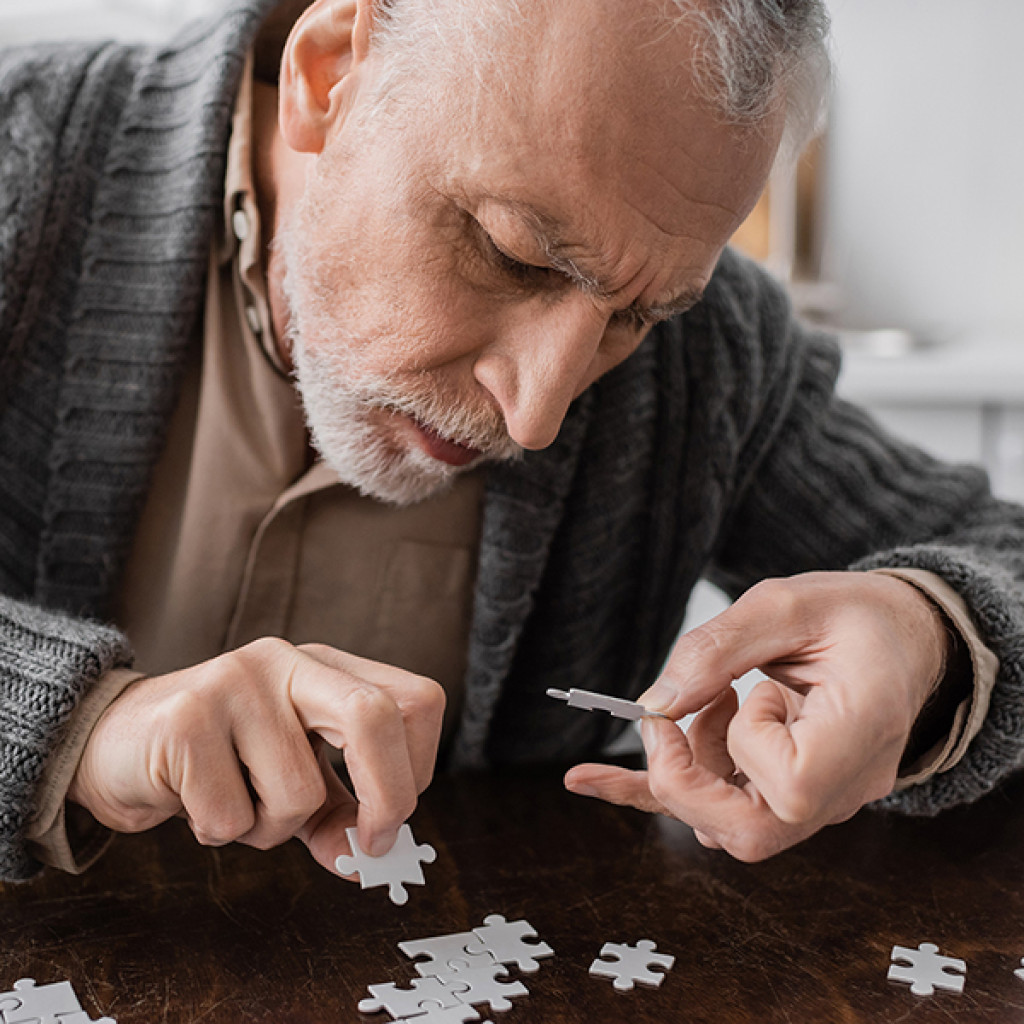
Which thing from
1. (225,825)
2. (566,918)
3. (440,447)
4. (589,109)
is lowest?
(566,918)

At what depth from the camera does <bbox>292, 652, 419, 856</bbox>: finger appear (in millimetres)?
918

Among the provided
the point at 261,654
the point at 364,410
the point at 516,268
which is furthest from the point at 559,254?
the point at 261,654

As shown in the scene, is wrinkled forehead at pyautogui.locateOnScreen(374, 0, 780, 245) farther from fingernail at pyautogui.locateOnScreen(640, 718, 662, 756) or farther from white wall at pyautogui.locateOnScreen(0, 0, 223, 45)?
white wall at pyautogui.locateOnScreen(0, 0, 223, 45)

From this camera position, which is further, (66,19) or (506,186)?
(66,19)

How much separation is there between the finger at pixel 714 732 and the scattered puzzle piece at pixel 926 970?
0.21 metres

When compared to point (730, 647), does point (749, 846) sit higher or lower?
lower

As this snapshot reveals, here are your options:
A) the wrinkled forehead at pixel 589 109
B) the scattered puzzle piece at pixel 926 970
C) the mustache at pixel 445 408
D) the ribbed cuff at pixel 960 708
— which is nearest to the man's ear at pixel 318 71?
the wrinkled forehead at pixel 589 109

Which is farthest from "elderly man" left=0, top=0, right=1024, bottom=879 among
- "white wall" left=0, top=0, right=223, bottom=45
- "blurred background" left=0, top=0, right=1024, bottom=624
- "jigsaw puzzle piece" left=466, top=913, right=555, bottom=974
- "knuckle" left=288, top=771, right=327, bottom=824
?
"blurred background" left=0, top=0, right=1024, bottom=624

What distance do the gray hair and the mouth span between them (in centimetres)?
34

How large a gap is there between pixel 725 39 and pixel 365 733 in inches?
26.1

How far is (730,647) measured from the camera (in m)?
1.03

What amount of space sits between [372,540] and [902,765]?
2.33ft

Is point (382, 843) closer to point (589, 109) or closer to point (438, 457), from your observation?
point (438, 457)

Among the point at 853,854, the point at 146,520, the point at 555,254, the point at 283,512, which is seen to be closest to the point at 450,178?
the point at 555,254
